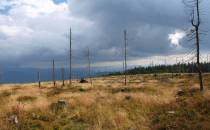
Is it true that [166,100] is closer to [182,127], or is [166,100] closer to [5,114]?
[182,127]

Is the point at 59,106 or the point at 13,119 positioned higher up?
the point at 59,106

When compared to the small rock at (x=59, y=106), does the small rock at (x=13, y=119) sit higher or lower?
lower

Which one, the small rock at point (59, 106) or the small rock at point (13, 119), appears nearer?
the small rock at point (13, 119)

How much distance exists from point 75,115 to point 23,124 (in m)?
3.09

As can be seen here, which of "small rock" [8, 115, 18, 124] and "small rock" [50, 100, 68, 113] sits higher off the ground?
"small rock" [50, 100, 68, 113]

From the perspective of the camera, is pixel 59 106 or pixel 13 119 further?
pixel 59 106

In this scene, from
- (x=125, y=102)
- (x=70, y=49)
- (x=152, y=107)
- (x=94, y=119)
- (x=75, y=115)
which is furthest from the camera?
(x=70, y=49)

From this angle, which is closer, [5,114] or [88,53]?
[5,114]

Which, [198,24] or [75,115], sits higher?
[198,24]

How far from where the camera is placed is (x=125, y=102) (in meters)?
21.1

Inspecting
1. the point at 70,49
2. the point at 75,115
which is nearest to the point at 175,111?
the point at 75,115

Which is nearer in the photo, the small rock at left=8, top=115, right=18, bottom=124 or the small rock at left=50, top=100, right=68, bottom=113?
the small rock at left=8, top=115, right=18, bottom=124

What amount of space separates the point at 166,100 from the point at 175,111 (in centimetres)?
373

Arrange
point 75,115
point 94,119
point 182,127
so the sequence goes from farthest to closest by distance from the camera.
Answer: point 75,115, point 94,119, point 182,127
